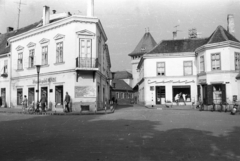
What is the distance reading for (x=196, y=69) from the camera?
31.2 meters

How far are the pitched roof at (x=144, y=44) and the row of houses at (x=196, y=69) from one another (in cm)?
3013

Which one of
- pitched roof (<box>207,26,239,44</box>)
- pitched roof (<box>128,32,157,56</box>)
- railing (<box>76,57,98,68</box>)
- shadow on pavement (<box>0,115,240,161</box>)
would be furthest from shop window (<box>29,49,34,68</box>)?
pitched roof (<box>128,32,157,56</box>)

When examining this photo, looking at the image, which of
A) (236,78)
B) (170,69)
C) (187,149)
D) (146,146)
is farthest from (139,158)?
(170,69)

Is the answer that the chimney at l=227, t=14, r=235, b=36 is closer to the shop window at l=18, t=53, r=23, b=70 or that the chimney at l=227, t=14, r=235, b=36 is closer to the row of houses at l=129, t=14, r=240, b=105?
the row of houses at l=129, t=14, r=240, b=105

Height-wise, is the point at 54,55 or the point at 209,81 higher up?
the point at 54,55

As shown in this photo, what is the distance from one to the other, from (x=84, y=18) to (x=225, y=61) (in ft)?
53.4

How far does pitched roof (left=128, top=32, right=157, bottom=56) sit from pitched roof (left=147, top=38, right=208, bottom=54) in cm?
3033

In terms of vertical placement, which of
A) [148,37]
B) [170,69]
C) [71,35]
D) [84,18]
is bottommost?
[170,69]

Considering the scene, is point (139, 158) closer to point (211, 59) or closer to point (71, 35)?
point (71, 35)

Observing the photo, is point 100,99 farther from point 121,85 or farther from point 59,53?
point 121,85

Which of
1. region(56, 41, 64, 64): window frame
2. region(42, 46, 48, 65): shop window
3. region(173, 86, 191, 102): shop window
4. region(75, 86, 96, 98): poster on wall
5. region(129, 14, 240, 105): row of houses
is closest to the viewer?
region(75, 86, 96, 98): poster on wall

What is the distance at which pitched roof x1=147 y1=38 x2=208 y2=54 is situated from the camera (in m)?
32.9

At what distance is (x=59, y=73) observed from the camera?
879 inches

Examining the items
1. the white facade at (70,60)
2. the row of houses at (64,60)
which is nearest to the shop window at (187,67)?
the row of houses at (64,60)
